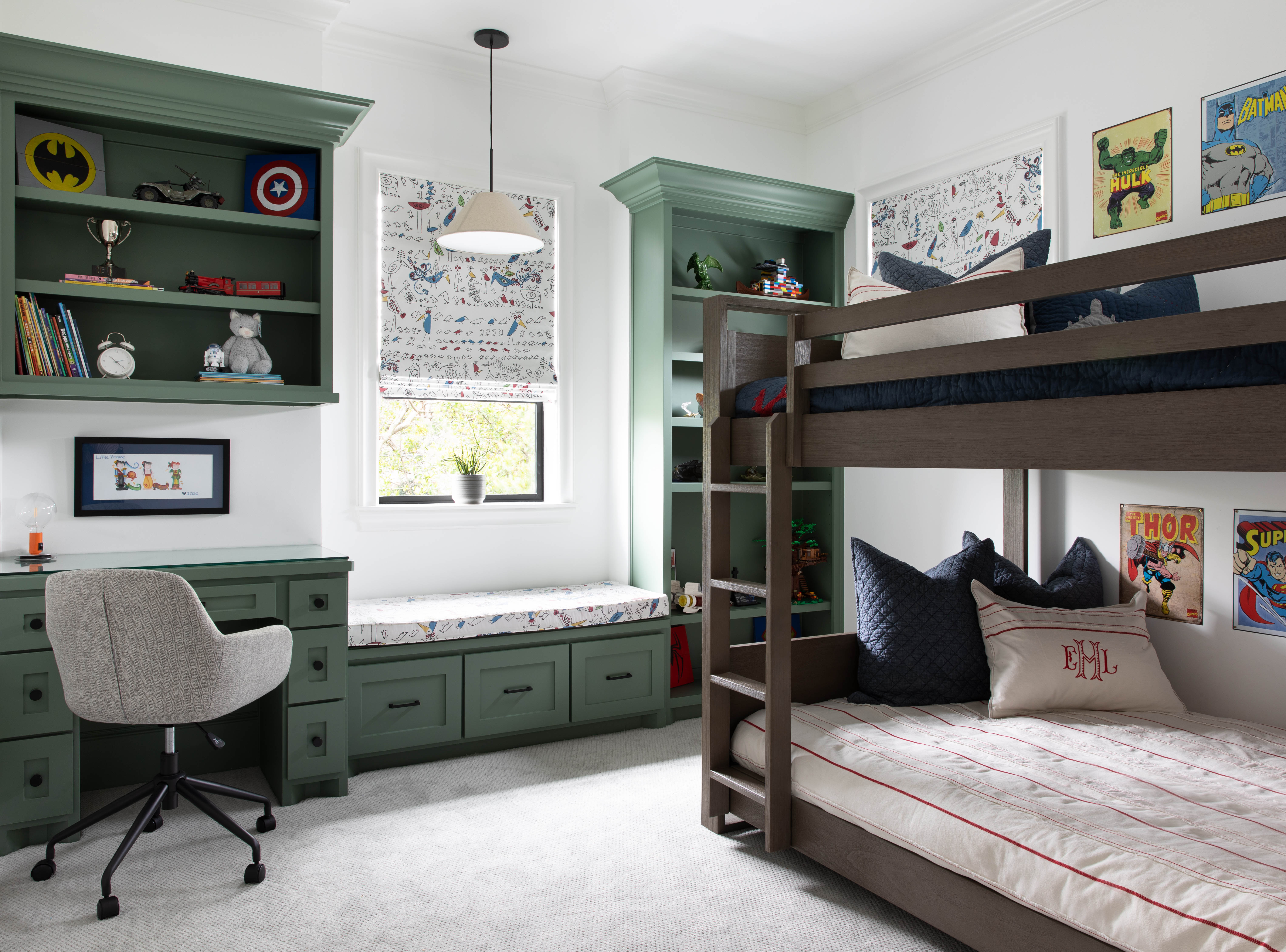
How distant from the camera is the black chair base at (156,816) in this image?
231 cm

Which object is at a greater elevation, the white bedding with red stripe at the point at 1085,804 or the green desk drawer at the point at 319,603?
the green desk drawer at the point at 319,603

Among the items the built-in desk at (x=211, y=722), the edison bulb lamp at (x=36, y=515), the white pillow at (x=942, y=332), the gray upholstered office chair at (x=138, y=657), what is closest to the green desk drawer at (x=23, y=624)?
the built-in desk at (x=211, y=722)

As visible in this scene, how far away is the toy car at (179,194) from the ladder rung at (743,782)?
2.51 m

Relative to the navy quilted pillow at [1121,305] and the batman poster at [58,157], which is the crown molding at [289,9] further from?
the navy quilted pillow at [1121,305]

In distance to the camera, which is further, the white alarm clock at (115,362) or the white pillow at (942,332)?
the white alarm clock at (115,362)

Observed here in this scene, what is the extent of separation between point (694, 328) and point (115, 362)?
2376 millimetres

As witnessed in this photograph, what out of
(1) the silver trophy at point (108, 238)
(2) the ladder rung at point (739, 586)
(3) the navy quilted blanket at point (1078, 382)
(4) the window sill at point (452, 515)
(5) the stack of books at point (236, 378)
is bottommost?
(2) the ladder rung at point (739, 586)

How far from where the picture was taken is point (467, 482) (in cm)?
393

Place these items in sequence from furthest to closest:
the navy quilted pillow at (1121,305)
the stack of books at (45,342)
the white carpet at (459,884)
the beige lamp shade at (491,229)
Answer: the beige lamp shade at (491,229)
the stack of books at (45,342)
the navy quilted pillow at (1121,305)
the white carpet at (459,884)

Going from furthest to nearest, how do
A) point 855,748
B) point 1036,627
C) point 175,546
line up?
1. point 175,546
2. point 1036,627
3. point 855,748

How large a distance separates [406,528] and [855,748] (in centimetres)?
217

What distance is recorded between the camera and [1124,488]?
10.2 ft

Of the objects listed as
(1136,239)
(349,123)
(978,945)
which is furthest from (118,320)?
(1136,239)

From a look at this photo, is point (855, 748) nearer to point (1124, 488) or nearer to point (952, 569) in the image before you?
point (952, 569)
